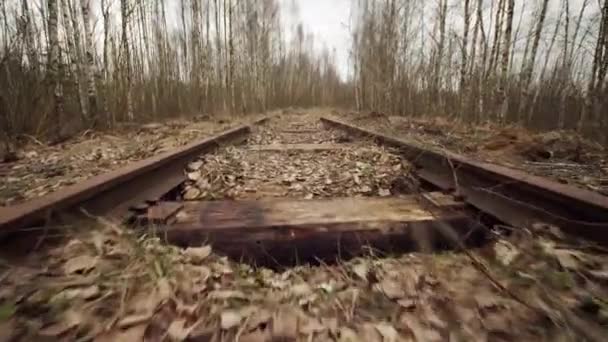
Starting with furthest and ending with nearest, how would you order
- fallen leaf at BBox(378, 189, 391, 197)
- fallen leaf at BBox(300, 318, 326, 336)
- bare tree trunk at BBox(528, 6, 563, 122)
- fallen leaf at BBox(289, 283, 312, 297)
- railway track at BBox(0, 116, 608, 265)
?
1. bare tree trunk at BBox(528, 6, 563, 122)
2. fallen leaf at BBox(378, 189, 391, 197)
3. railway track at BBox(0, 116, 608, 265)
4. fallen leaf at BBox(289, 283, 312, 297)
5. fallen leaf at BBox(300, 318, 326, 336)

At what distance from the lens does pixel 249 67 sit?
21.5 m

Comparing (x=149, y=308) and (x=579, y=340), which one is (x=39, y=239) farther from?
(x=579, y=340)

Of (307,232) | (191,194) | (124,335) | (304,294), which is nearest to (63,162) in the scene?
(191,194)

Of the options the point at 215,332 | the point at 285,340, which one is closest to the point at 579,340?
the point at 285,340

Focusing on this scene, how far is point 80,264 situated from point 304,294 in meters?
0.83

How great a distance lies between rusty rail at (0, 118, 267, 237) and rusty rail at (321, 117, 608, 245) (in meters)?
1.94

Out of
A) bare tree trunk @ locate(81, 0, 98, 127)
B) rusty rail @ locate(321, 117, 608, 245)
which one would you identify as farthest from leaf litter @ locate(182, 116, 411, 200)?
bare tree trunk @ locate(81, 0, 98, 127)

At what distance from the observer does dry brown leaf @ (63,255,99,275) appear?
4.05ft

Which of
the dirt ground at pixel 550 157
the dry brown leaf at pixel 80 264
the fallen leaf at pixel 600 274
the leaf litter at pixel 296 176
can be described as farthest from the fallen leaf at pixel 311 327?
the dirt ground at pixel 550 157

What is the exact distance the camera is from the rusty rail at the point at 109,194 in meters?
1.32

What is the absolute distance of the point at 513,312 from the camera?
3.54ft

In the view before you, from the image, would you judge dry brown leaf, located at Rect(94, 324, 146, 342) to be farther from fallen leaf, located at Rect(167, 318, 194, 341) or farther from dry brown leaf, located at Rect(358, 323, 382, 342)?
dry brown leaf, located at Rect(358, 323, 382, 342)

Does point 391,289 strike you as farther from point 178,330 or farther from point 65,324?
point 65,324

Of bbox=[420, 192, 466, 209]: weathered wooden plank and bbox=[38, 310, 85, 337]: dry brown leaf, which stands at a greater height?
bbox=[420, 192, 466, 209]: weathered wooden plank
